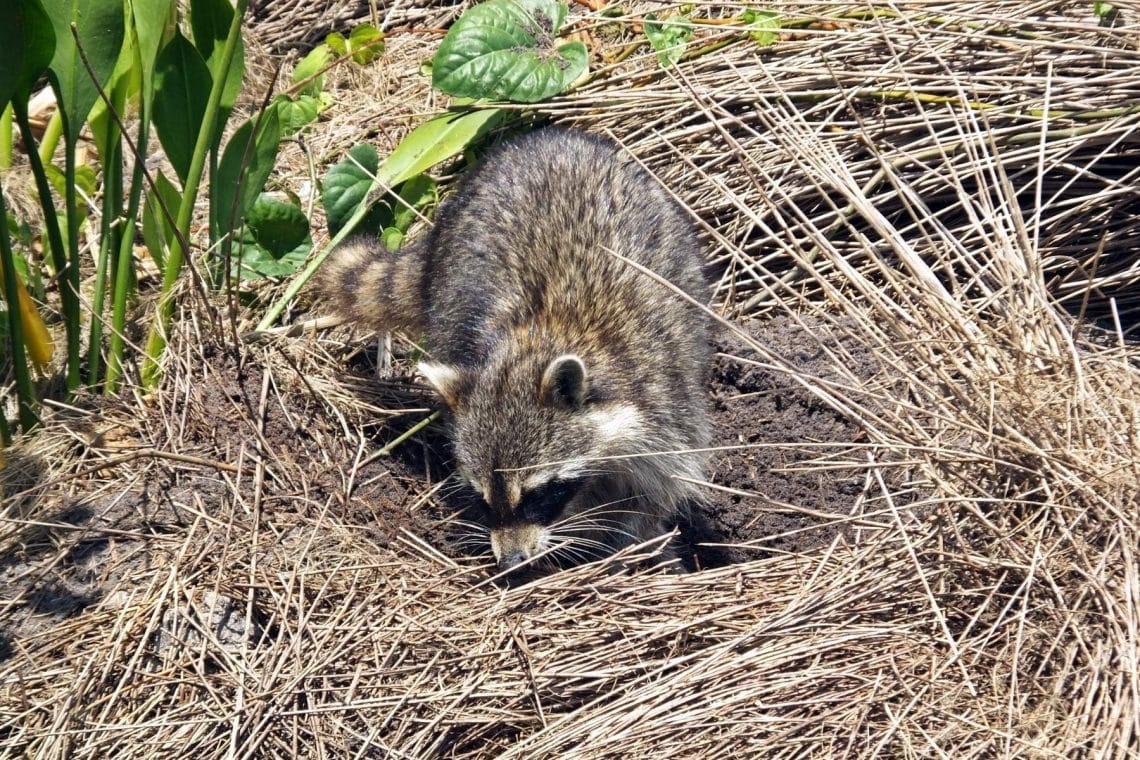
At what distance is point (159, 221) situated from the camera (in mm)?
4441

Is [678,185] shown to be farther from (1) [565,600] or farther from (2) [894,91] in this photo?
(1) [565,600]

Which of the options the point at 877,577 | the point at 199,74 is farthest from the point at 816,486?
the point at 199,74

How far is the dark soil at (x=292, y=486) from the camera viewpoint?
3555mm

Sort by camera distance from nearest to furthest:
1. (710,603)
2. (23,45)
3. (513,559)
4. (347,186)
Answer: (23,45)
(710,603)
(513,559)
(347,186)

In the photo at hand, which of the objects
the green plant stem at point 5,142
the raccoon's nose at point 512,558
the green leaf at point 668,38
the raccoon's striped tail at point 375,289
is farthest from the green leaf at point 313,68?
the raccoon's nose at point 512,558

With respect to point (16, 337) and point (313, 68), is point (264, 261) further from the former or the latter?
point (313, 68)

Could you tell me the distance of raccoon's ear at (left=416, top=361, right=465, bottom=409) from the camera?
13.5ft

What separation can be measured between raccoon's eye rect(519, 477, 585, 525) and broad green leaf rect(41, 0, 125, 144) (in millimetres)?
2061

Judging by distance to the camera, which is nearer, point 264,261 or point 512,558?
point 512,558

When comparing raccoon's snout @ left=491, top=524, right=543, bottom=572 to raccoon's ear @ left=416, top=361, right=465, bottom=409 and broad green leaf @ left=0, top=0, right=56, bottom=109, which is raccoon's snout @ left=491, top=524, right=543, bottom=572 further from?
broad green leaf @ left=0, top=0, right=56, bottom=109

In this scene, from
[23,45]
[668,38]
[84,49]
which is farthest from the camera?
[668,38]

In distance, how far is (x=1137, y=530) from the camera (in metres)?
2.81

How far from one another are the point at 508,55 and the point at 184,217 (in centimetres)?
169

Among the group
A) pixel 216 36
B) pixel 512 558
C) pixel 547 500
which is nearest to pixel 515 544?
pixel 512 558
